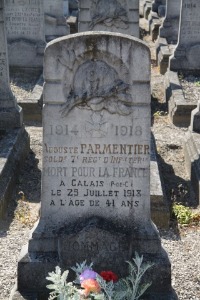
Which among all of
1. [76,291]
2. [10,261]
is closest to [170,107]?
A: [10,261]

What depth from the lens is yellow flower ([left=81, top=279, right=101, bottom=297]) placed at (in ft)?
15.7

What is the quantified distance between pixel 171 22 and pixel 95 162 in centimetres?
1168

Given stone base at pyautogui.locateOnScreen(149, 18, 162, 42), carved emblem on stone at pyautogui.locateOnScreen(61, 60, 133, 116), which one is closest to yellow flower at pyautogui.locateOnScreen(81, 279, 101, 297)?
carved emblem on stone at pyautogui.locateOnScreen(61, 60, 133, 116)

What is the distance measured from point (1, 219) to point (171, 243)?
80.8 inches

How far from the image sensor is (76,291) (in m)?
4.89

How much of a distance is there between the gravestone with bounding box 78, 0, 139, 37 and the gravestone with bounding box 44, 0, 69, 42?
4704 millimetres

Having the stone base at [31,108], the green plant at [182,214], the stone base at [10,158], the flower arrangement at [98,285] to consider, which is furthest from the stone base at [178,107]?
the flower arrangement at [98,285]

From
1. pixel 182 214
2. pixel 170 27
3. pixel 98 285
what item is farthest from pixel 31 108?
pixel 170 27

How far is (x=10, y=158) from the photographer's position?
8.16 m

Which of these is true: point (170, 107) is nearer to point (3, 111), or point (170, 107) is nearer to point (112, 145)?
point (3, 111)

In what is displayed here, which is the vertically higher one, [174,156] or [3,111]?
[3,111]

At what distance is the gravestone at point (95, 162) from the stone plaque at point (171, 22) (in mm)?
11502

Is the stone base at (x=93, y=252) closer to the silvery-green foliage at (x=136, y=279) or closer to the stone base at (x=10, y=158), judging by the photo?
the silvery-green foliage at (x=136, y=279)

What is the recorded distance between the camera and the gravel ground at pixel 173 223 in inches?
233
